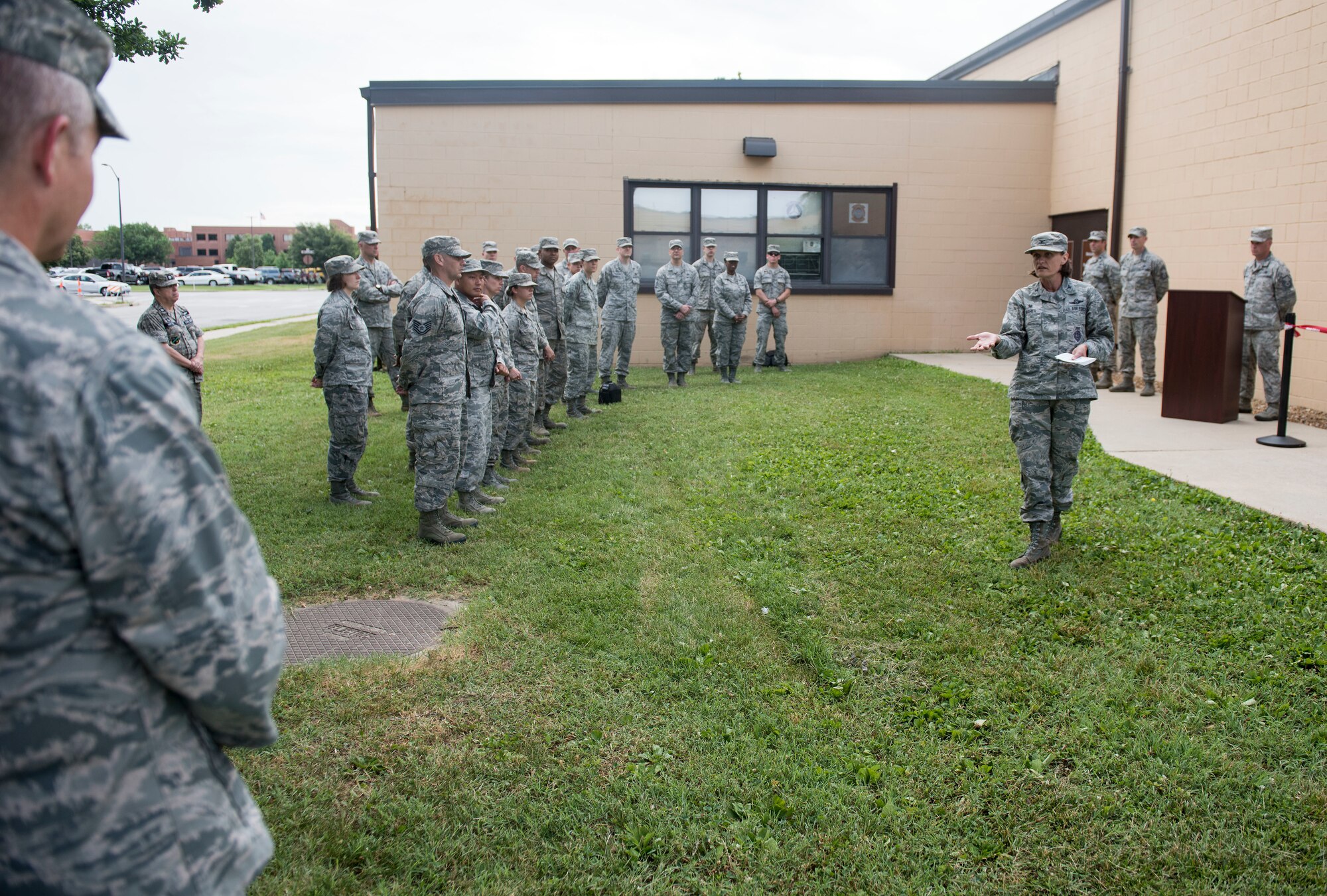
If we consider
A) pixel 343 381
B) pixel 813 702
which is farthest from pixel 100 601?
pixel 343 381

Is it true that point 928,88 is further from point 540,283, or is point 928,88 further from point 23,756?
point 23,756

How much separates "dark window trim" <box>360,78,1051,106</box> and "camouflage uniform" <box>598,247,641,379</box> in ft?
13.3

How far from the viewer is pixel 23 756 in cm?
144

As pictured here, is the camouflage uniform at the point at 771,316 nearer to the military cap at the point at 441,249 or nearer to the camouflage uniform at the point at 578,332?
the camouflage uniform at the point at 578,332

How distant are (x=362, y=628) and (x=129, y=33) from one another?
4.73 m

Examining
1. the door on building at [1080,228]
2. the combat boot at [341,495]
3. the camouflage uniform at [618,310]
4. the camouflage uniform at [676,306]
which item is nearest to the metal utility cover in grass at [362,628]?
the combat boot at [341,495]

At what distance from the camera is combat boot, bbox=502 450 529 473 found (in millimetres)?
9523

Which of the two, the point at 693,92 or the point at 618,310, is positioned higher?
the point at 693,92

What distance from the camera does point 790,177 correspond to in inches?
Answer: 705

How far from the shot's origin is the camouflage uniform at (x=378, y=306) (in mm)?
12352

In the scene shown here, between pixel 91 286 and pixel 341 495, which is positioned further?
pixel 91 286

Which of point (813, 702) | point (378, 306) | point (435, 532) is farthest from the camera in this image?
point (378, 306)

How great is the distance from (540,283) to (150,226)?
119 m

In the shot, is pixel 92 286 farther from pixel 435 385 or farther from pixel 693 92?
pixel 435 385
